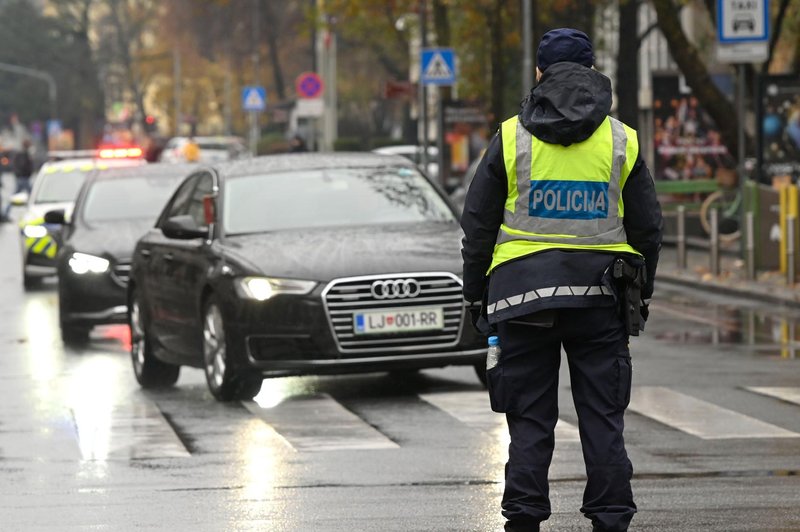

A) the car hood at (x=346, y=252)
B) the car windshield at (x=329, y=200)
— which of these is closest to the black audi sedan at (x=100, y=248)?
the car windshield at (x=329, y=200)

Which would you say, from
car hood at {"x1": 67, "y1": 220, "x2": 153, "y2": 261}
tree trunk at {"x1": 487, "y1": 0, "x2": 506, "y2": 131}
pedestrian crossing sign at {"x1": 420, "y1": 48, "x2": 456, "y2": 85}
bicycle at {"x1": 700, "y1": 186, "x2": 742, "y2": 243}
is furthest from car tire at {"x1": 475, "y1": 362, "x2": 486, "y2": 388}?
pedestrian crossing sign at {"x1": 420, "y1": 48, "x2": 456, "y2": 85}

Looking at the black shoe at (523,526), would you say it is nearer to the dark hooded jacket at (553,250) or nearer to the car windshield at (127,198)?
the dark hooded jacket at (553,250)

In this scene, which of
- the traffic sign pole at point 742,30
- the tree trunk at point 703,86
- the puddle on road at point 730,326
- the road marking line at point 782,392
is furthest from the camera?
the tree trunk at point 703,86

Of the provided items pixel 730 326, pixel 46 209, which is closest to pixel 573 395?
pixel 730 326

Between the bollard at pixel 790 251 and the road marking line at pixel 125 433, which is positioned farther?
the bollard at pixel 790 251

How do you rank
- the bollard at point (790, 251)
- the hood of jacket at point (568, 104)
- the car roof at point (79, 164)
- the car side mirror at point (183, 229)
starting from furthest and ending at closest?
the car roof at point (79, 164) < the bollard at point (790, 251) < the car side mirror at point (183, 229) < the hood of jacket at point (568, 104)

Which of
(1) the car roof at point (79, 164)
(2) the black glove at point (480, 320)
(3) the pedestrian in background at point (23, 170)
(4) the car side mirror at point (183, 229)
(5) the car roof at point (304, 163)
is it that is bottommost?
(3) the pedestrian in background at point (23, 170)

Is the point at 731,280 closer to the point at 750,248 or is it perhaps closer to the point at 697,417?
the point at 750,248

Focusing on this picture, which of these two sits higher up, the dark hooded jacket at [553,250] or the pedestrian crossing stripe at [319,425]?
the dark hooded jacket at [553,250]

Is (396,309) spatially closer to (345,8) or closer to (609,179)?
(609,179)

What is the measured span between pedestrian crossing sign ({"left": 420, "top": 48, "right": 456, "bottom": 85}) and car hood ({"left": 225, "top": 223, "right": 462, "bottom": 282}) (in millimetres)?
22264

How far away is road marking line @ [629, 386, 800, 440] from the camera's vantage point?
9989 mm

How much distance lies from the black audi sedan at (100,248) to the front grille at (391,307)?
176 inches

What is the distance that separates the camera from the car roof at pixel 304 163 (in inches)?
518
